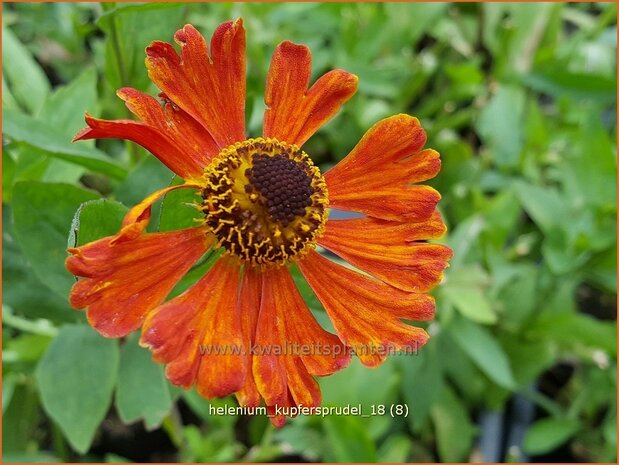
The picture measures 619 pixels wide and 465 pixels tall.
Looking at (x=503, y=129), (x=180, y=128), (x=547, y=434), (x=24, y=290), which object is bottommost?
(x=547, y=434)

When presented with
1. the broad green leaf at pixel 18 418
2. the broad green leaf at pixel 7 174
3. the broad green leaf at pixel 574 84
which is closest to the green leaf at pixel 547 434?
the broad green leaf at pixel 574 84

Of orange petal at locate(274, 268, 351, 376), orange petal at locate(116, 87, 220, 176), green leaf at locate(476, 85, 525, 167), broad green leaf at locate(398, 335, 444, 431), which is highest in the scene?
orange petal at locate(116, 87, 220, 176)

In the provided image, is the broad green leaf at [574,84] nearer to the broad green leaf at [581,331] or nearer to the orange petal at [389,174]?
the broad green leaf at [581,331]

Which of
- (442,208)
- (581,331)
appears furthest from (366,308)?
(442,208)

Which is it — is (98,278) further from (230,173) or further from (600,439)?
(600,439)

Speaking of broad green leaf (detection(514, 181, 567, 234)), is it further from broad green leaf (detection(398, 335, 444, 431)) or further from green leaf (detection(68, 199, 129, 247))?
green leaf (detection(68, 199, 129, 247))

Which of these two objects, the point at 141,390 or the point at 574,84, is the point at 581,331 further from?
the point at 141,390

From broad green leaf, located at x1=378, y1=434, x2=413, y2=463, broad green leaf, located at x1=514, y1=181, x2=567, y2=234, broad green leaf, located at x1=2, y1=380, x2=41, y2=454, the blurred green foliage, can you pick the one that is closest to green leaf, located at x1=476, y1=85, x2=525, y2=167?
the blurred green foliage
